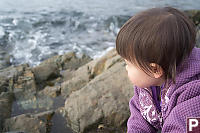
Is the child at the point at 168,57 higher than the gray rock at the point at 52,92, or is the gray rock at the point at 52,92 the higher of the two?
the child at the point at 168,57

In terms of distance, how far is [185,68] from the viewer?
4.79 feet

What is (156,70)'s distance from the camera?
1.50 m

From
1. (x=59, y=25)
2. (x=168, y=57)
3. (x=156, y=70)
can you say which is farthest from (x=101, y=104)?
(x=59, y=25)

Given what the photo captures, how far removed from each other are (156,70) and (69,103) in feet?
7.39

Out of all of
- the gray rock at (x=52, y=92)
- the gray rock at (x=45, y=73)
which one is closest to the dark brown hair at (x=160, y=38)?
the gray rock at (x=52, y=92)

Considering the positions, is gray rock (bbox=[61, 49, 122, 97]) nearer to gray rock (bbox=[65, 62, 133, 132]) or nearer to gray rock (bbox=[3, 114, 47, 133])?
gray rock (bbox=[65, 62, 133, 132])

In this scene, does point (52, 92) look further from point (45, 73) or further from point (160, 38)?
point (160, 38)

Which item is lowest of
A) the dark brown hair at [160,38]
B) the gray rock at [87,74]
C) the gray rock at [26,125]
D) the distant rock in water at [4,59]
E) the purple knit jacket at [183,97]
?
the distant rock in water at [4,59]

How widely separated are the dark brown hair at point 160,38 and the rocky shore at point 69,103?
1836mm

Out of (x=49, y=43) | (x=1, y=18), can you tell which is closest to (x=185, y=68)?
(x=49, y=43)

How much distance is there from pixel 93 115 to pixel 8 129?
1273 mm

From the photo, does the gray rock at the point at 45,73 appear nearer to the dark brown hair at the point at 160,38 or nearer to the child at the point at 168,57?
the child at the point at 168,57

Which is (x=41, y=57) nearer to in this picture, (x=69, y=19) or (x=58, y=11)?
(x=69, y=19)

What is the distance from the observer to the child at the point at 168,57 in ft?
4.38
